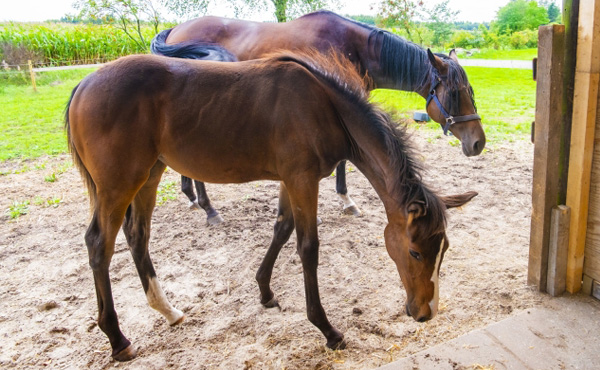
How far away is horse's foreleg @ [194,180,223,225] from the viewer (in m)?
4.54

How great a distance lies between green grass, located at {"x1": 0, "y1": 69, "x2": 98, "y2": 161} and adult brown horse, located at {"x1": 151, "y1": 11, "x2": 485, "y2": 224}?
3113 mm

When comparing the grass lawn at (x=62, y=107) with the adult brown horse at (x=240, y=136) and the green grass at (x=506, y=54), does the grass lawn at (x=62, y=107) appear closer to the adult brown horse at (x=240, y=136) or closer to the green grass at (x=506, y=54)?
the adult brown horse at (x=240, y=136)

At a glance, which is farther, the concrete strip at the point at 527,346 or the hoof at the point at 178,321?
the hoof at the point at 178,321

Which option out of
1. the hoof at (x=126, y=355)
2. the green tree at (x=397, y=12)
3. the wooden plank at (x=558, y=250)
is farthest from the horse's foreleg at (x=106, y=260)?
the green tree at (x=397, y=12)

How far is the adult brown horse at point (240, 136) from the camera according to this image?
2396 millimetres

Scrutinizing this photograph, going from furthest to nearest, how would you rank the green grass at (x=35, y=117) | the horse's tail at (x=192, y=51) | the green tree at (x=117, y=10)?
the green tree at (x=117, y=10), the green grass at (x=35, y=117), the horse's tail at (x=192, y=51)

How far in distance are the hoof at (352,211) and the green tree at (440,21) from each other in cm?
1414

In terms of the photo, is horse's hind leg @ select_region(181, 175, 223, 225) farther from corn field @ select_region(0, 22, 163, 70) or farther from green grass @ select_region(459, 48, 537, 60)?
green grass @ select_region(459, 48, 537, 60)

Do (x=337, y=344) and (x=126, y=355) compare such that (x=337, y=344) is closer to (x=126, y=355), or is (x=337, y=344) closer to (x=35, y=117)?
(x=126, y=355)

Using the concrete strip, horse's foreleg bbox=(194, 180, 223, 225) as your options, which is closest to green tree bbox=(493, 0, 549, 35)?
horse's foreleg bbox=(194, 180, 223, 225)

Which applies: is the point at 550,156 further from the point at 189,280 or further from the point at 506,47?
the point at 506,47

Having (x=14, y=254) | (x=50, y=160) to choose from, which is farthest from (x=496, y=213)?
(x=50, y=160)

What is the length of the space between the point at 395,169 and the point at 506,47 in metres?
22.6

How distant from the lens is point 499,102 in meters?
9.36
